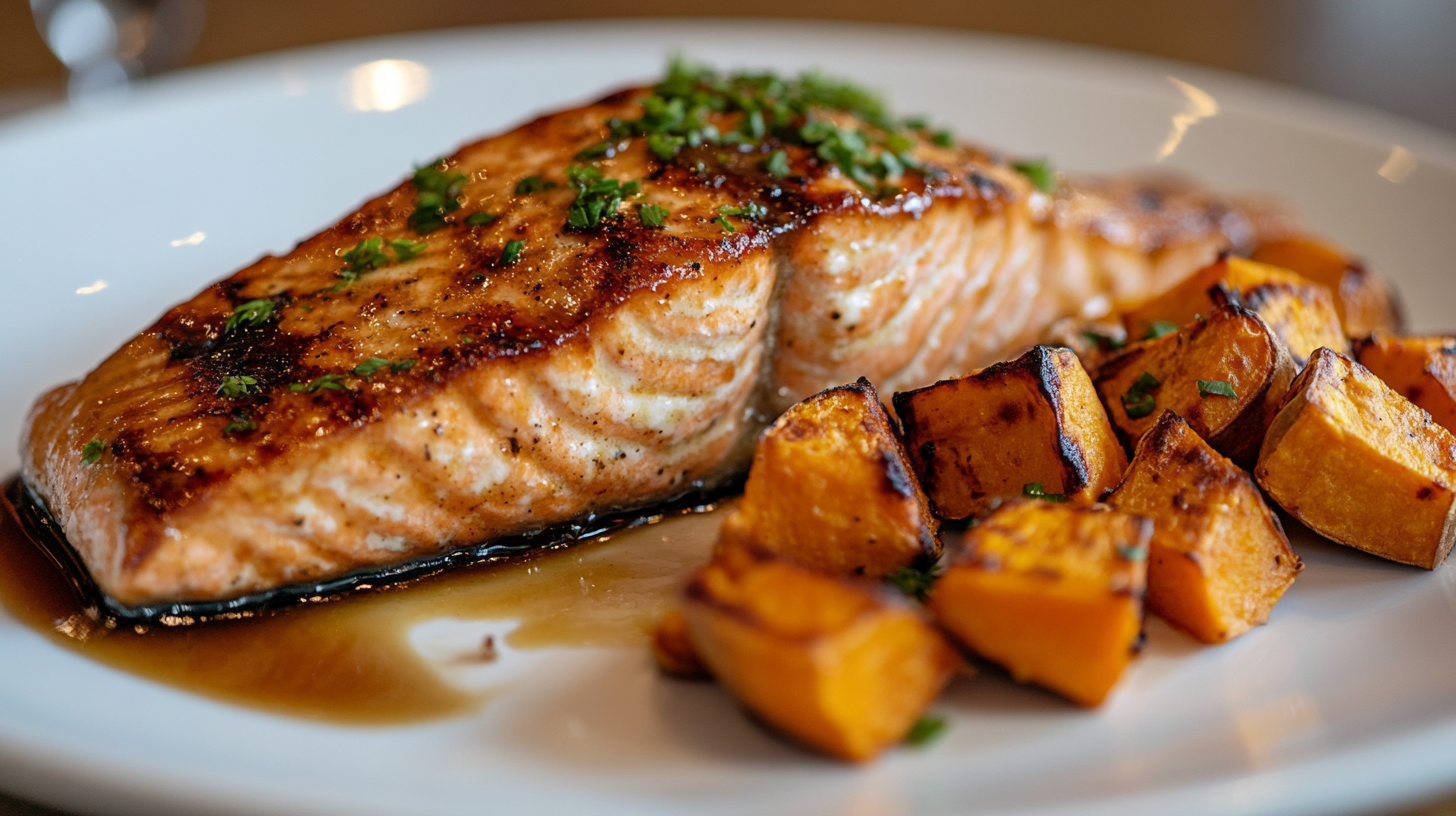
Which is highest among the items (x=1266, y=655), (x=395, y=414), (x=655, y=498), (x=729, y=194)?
(x=729, y=194)

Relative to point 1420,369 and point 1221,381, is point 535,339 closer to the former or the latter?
point 1221,381

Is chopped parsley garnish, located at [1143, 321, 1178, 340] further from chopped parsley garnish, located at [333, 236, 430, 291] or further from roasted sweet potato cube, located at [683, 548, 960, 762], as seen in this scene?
chopped parsley garnish, located at [333, 236, 430, 291]

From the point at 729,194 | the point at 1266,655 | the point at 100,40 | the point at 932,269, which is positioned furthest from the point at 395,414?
the point at 100,40

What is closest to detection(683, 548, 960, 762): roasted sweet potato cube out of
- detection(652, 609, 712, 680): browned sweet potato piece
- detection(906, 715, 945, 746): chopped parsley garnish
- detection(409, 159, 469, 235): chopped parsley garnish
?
detection(906, 715, 945, 746): chopped parsley garnish

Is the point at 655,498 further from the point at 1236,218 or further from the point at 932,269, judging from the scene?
the point at 1236,218

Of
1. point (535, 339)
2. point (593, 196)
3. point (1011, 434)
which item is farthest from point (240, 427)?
point (1011, 434)

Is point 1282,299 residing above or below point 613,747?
above

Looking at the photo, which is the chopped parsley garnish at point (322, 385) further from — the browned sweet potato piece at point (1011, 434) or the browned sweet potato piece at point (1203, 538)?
the browned sweet potato piece at point (1203, 538)
